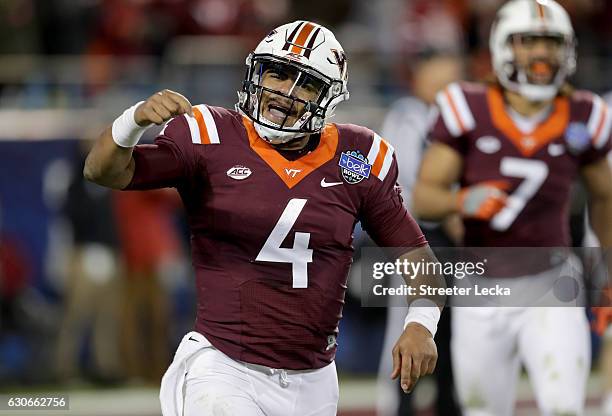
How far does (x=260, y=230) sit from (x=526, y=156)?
1.75m

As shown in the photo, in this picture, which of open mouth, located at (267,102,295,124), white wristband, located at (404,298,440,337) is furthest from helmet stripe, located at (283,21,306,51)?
white wristband, located at (404,298,440,337)

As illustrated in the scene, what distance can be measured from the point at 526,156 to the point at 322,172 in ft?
5.06

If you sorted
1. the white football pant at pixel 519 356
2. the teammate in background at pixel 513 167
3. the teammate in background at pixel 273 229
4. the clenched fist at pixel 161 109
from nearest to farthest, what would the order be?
the clenched fist at pixel 161 109, the teammate in background at pixel 273 229, the white football pant at pixel 519 356, the teammate in background at pixel 513 167

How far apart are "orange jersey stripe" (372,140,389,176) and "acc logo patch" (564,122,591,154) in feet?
4.61

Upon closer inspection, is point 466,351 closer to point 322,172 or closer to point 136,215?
point 322,172

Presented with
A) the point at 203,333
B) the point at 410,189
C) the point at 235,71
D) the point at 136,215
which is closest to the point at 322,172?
the point at 203,333

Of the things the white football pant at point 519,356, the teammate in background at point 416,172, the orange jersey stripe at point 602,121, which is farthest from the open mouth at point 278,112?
the teammate in background at point 416,172

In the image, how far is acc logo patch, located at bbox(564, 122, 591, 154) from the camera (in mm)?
5094

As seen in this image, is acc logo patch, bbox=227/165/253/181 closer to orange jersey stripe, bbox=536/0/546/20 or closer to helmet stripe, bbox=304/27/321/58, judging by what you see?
helmet stripe, bbox=304/27/321/58

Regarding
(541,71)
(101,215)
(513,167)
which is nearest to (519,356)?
(513,167)

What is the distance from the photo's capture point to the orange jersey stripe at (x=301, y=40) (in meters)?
3.79

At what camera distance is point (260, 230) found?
145 inches

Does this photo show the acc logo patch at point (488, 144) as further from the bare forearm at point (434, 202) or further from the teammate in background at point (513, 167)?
the bare forearm at point (434, 202)

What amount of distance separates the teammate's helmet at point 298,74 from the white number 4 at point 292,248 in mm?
221
